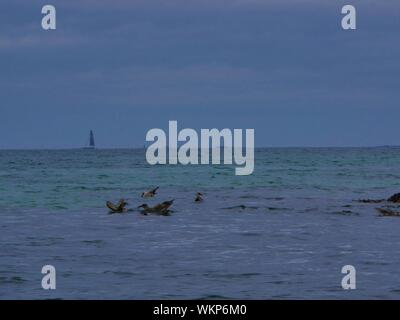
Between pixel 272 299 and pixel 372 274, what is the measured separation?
13.3ft

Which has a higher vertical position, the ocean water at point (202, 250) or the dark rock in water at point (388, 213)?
the dark rock in water at point (388, 213)

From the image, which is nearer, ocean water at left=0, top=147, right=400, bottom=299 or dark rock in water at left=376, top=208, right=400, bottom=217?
ocean water at left=0, top=147, right=400, bottom=299

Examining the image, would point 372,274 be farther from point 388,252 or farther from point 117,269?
point 117,269

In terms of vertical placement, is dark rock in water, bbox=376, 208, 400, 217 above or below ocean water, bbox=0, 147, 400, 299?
above

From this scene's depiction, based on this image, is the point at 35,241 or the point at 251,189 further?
the point at 251,189

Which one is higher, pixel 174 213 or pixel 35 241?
pixel 174 213

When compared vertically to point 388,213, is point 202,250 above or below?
below

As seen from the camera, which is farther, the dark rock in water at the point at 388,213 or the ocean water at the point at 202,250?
the dark rock in water at the point at 388,213

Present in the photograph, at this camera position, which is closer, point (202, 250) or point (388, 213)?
point (202, 250)

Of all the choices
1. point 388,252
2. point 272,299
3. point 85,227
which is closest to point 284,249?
point 388,252
